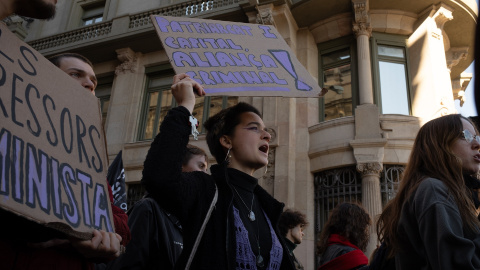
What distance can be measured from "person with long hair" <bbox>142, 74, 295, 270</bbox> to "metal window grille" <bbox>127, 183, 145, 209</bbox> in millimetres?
10748

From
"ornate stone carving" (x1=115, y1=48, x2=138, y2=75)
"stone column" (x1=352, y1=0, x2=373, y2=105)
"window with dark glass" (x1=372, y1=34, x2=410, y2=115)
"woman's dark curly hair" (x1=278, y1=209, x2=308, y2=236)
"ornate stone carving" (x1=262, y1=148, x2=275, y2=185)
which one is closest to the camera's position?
"woman's dark curly hair" (x1=278, y1=209, x2=308, y2=236)

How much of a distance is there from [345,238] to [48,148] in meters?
2.92

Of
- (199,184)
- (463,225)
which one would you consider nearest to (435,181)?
(463,225)

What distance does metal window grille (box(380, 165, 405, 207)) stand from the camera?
33.8 ft

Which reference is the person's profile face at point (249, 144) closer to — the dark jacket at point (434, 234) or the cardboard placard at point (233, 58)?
the cardboard placard at point (233, 58)

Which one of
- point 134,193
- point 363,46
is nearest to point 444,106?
point 363,46

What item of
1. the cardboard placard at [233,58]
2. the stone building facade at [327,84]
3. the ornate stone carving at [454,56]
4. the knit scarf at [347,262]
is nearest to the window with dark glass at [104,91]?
the stone building facade at [327,84]

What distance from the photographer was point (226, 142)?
2604 mm

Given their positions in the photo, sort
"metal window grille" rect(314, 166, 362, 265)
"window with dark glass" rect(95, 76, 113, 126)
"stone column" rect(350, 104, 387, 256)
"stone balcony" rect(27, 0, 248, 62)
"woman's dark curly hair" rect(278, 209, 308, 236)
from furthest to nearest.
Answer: "window with dark glass" rect(95, 76, 113, 126), "stone balcony" rect(27, 0, 248, 62), "metal window grille" rect(314, 166, 362, 265), "stone column" rect(350, 104, 387, 256), "woman's dark curly hair" rect(278, 209, 308, 236)

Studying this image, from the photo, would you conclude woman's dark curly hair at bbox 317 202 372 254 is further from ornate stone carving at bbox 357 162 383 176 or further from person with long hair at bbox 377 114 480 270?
ornate stone carving at bbox 357 162 383 176

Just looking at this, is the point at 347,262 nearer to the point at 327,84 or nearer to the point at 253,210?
the point at 253,210

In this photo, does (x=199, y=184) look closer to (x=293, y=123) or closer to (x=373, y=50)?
(x=293, y=123)

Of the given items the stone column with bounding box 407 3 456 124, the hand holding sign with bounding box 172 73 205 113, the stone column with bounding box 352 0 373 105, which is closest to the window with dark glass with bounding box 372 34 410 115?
the stone column with bounding box 407 3 456 124

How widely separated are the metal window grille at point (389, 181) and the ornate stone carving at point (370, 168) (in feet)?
1.36
